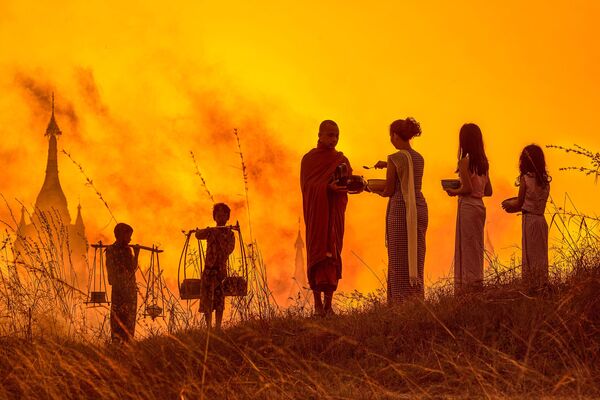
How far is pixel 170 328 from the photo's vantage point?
948 cm

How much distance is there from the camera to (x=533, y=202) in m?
10.8

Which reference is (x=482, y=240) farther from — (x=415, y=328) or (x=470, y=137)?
(x=415, y=328)

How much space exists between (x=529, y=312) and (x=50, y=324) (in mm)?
4341

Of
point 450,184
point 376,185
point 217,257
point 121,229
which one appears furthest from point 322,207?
point 121,229

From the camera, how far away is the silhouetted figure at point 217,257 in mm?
9977

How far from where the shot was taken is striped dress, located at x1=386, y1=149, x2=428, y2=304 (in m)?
9.73

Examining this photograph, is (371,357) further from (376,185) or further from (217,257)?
(217,257)

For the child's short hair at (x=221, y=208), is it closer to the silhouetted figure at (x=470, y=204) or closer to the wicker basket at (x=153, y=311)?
the wicker basket at (x=153, y=311)

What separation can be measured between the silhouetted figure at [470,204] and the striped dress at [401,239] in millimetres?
554

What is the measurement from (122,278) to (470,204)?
12.0ft

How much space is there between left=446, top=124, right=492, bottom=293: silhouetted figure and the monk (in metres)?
1.19

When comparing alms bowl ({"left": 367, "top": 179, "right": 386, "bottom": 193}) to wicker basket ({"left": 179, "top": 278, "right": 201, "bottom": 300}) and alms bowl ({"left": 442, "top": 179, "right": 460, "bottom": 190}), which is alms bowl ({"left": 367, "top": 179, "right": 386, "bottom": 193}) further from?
wicker basket ({"left": 179, "top": 278, "right": 201, "bottom": 300})

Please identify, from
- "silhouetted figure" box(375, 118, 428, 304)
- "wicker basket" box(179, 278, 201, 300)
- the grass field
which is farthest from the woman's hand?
"wicker basket" box(179, 278, 201, 300)

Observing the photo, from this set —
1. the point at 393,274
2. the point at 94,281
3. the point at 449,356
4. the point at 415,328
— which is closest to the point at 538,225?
the point at 393,274
